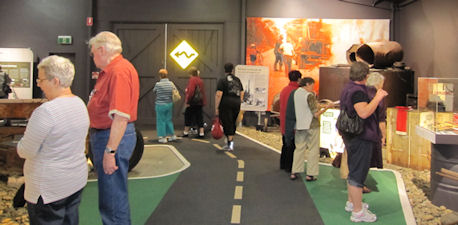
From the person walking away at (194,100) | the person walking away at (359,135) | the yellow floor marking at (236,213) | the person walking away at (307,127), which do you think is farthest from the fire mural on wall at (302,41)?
the person walking away at (359,135)

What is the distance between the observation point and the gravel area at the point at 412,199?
4117 millimetres

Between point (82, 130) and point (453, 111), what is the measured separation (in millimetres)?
4543

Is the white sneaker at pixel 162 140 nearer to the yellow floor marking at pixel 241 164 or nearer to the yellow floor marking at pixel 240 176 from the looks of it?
the yellow floor marking at pixel 241 164

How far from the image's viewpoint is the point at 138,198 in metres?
4.73

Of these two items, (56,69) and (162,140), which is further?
(162,140)

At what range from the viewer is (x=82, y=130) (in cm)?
248

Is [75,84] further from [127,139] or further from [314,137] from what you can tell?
[127,139]

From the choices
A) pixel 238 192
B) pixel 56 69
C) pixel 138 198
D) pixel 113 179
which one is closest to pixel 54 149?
pixel 56 69

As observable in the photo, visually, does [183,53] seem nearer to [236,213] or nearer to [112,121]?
[236,213]

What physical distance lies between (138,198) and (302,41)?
26.6ft

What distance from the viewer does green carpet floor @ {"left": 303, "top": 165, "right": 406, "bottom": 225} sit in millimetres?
4215

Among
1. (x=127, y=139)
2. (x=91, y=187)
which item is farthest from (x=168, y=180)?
(x=127, y=139)

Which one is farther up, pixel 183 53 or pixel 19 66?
pixel 183 53

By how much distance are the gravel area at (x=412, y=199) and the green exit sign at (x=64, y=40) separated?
7.48 m
